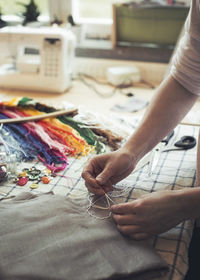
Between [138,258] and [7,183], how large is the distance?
1.49 feet

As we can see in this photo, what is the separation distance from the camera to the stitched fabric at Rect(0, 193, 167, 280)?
64 centimetres

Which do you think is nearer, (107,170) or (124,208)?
(124,208)

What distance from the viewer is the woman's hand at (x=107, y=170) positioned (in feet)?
2.90

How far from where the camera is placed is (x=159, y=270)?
2.24 feet

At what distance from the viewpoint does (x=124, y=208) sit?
30.5 inches

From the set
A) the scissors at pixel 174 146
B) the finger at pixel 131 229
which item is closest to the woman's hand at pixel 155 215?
the finger at pixel 131 229

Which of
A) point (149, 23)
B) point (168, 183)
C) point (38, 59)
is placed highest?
point (149, 23)

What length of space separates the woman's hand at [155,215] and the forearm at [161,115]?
0.76 ft

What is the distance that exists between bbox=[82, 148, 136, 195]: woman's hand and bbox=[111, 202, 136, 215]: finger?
10 cm

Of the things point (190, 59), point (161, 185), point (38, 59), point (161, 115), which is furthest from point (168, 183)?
point (38, 59)

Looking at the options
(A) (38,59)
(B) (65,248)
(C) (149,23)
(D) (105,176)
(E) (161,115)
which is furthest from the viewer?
(C) (149,23)

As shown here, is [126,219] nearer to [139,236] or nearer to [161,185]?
[139,236]

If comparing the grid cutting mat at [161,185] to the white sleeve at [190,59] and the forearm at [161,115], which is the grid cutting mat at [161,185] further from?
the white sleeve at [190,59]

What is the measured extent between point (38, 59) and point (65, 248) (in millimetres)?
1343
